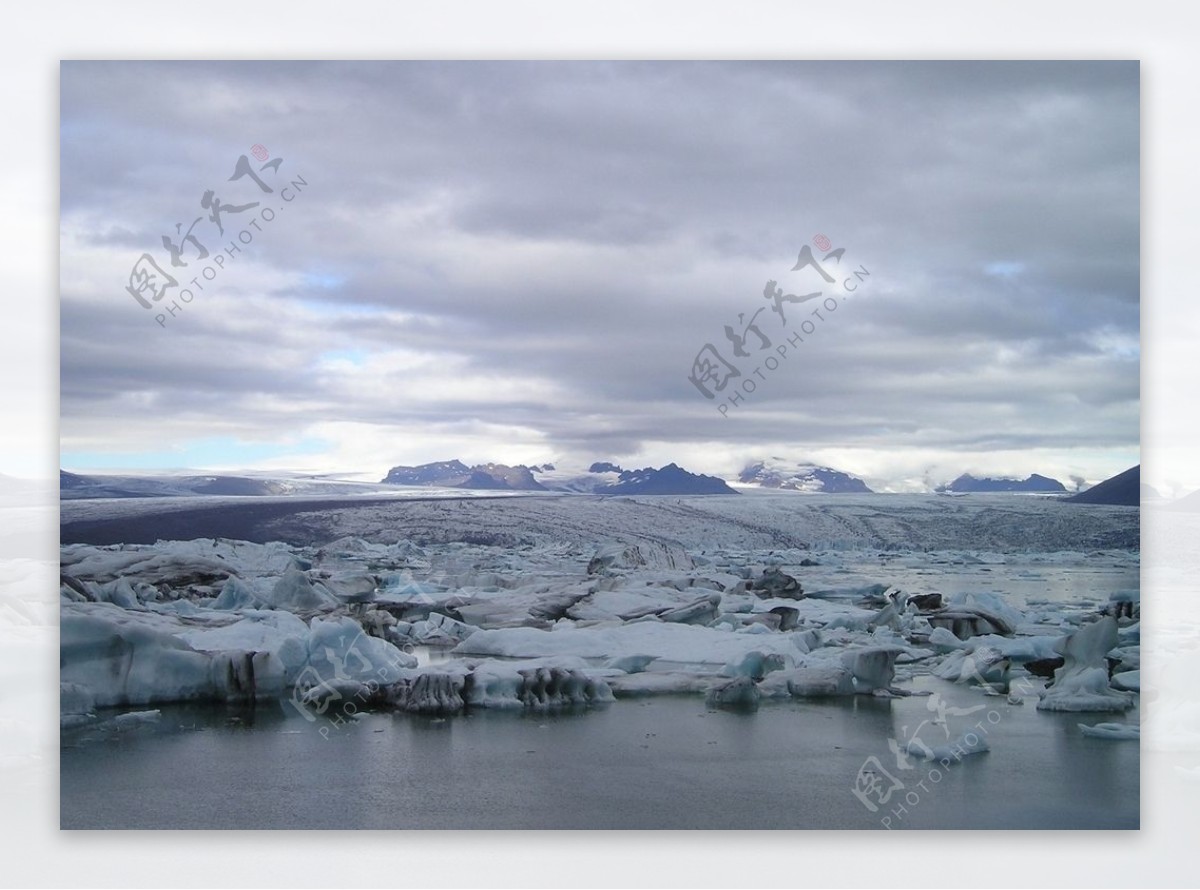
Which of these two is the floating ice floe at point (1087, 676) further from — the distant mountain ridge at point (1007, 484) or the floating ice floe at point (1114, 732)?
the distant mountain ridge at point (1007, 484)

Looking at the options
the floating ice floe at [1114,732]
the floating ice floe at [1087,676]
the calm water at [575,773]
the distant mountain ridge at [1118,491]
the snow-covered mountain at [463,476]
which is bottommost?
the calm water at [575,773]

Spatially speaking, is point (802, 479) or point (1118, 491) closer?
point (1118, 491)

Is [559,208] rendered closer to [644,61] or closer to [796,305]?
[644,61]

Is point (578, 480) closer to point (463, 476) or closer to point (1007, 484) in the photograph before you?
point (463, 476)

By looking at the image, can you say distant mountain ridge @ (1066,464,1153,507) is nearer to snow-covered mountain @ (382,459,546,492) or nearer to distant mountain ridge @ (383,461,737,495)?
distant mountain ridge @ (383,461,737,495)

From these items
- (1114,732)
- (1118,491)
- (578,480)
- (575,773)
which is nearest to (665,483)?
(578,480)

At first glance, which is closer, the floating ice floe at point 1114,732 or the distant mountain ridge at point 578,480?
the floating ice floe at point 1114,732

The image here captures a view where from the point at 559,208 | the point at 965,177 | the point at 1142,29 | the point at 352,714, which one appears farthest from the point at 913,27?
the point at 352,714

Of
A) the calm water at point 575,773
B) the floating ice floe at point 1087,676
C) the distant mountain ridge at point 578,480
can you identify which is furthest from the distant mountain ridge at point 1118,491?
the distant mountain ridge at point 578,480
